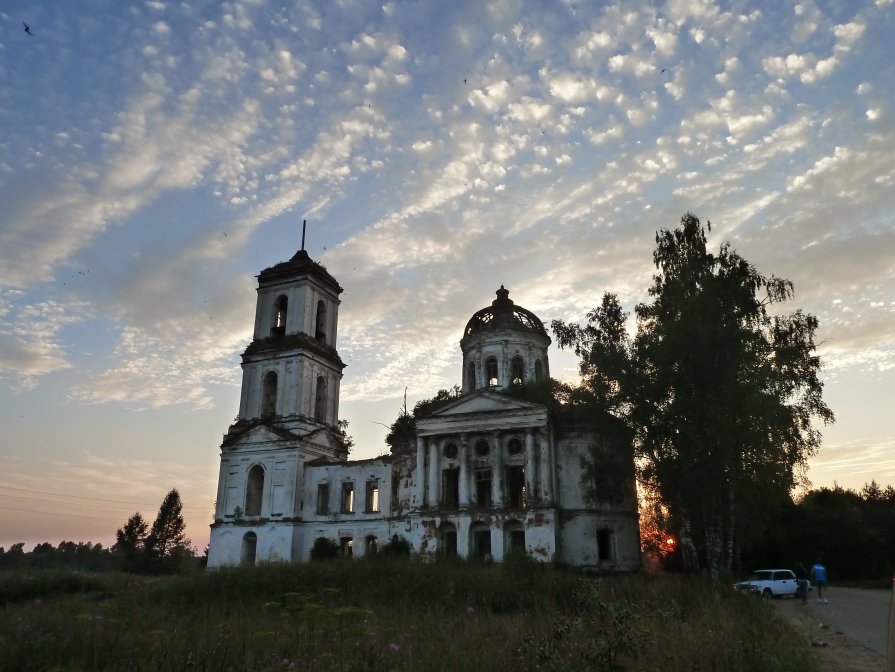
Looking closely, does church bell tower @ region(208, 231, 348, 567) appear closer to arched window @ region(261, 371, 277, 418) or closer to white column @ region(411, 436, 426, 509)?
arched window @ region(261, 371, 277, 418)

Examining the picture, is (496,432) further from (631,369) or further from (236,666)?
(236,666)

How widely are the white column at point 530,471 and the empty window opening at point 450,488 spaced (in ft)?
12.9

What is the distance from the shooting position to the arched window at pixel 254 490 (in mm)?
37306

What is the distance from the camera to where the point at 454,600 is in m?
16.0

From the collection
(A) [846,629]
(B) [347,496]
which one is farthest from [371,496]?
(A) [846,629]

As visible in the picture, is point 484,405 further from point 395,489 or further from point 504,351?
point 395,489

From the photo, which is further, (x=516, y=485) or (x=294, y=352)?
(x=294, y=352)

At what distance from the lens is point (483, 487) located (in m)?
35.6

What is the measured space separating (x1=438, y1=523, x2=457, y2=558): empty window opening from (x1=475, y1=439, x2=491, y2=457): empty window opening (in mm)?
3981

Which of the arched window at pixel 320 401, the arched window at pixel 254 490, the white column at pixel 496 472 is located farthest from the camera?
the arched window at pixel 320 401

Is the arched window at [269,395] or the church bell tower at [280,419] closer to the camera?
the church bell tower at [280,419]

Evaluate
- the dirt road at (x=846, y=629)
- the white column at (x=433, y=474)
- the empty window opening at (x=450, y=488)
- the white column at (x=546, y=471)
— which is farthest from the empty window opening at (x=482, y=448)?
the dirt road at (x=846, y=629)

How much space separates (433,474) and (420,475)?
82 cm

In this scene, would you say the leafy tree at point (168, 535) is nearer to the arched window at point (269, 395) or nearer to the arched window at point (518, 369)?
the arched window at point (269, 395)
